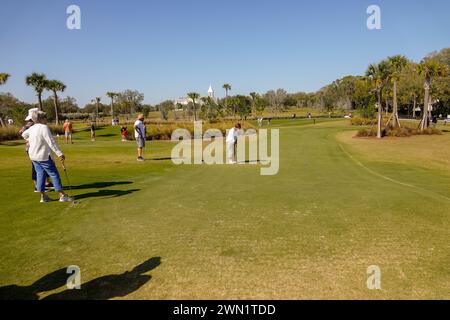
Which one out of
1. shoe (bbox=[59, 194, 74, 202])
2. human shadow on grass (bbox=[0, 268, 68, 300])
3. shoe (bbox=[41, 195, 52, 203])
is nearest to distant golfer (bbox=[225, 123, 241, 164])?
shoe (bbox=[59, 194, 74, 202])

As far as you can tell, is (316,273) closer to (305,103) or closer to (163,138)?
(163,138)

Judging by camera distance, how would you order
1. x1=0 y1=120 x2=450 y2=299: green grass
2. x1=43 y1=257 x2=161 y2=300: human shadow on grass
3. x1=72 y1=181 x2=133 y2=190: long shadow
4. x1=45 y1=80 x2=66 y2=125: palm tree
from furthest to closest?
x1=45 y1=80 x2=66 y2=125: palm tree < x1=72 y1=181 x2=133 y2=190: long shadow < x1=0 y1=120 x2=450 y2=299: green grass < x1=43 y1=257 x2=161 y2=300: human shadow on grass

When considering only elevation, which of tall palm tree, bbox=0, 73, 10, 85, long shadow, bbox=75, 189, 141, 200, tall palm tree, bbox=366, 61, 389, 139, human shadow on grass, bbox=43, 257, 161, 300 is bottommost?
human shadow on grass, bbox=43, 257, 161, 300

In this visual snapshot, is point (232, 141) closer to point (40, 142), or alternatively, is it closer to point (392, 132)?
point (40, 142)

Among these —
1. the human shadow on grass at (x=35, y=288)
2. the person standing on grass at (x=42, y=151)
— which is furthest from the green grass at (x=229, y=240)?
the person standing on grass at (x=42, y=151)

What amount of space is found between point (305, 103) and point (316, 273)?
191 m

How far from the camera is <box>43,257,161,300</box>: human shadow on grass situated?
14.3 ft

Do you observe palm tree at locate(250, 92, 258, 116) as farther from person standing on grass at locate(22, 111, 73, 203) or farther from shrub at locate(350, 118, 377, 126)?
person standing on grass at locate(22, 111, 73, 203)

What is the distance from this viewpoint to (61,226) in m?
6.89

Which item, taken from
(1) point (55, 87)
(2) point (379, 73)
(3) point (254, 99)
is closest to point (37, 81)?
(1) point (55, 87)

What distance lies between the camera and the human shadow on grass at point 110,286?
14.3ft

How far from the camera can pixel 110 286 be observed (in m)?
4.58

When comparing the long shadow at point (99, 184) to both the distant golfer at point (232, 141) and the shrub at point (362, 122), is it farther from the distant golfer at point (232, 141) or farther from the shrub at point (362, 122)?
the shrub at point (362, 122)
